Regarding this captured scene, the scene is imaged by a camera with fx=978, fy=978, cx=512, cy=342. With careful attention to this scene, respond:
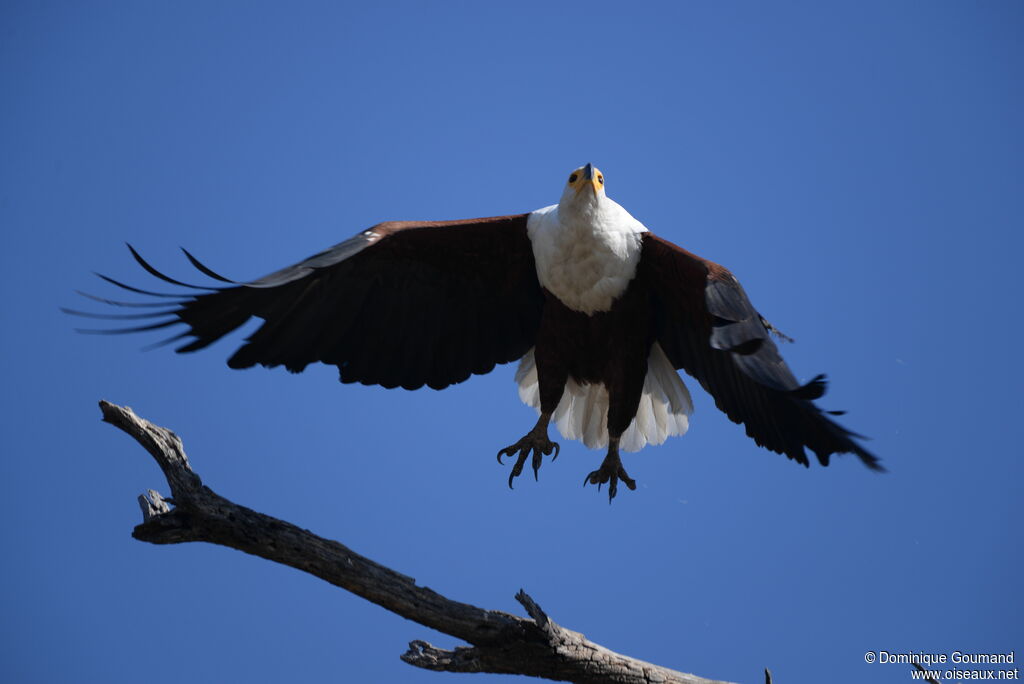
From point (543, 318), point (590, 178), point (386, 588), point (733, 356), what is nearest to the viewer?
point (386, 588)

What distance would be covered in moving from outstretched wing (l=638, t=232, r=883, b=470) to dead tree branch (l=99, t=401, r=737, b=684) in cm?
118

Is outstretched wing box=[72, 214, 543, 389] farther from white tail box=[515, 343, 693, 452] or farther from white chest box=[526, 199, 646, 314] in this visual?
white tail box=[515, 343, 693, 452]

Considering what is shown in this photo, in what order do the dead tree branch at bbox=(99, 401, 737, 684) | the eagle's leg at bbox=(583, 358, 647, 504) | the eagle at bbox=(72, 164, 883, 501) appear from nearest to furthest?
the dead tree branch at bbox=(99, 401, 737, 684)
the eagle at bbox=(72, 164, 883, 501)
the eagle's leg at bbox=(583, 358, 647, 504)

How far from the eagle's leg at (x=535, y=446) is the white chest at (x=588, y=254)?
0.77 meters

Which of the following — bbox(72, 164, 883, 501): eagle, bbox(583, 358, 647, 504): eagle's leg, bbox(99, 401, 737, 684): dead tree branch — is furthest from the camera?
bbox(583, 358, 647, 504): eagle's leg

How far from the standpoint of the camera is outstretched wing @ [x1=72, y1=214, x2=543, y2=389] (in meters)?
4.84

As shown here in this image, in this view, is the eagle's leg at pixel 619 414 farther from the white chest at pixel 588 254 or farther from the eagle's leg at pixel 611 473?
the white chest at pixel 588 254

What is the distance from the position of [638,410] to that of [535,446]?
71 centimetres

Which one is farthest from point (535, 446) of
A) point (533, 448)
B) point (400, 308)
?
point (400, 308)

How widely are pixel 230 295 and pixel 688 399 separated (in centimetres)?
258

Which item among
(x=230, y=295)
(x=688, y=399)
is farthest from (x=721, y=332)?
(x=230, y=295)

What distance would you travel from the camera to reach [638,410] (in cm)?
571

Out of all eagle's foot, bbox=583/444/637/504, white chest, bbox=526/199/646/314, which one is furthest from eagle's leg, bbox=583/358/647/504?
white chest, bbox=526/199/646/314

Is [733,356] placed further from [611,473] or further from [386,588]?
[386,588]
